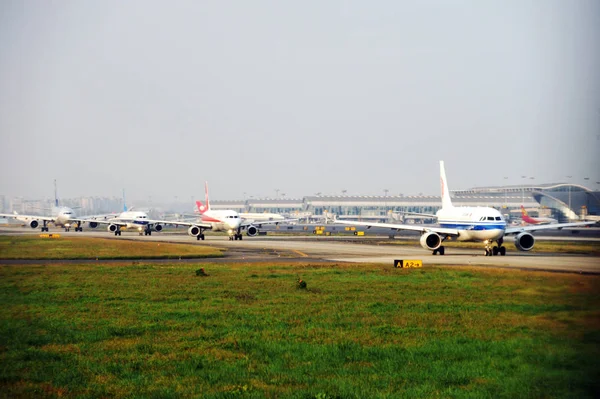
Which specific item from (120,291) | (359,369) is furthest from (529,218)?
(359,369)

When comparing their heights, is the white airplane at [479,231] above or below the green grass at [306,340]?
above

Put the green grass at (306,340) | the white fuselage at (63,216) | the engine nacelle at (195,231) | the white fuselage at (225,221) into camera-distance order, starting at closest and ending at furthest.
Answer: the green grass at (306,340) → the engine nacelle at (195,231) → the white fuselage at (225,221) → the white fuselage at (63,216)

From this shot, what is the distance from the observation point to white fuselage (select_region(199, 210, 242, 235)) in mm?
126938

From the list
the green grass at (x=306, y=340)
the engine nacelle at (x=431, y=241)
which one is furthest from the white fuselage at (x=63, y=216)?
the green grass at (x=306, y=340)

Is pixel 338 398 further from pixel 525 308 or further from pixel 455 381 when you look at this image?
pixel 525 308

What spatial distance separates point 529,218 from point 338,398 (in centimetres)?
16285

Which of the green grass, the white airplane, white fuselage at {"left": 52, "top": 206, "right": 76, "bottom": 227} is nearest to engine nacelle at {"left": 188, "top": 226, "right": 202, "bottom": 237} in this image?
the white airplane

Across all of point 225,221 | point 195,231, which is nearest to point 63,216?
point 195,231

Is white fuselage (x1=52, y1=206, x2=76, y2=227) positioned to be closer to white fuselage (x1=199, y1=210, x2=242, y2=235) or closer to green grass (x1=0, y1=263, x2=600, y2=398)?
white fuselage (x1=199, y1=210, x2=242, y2=235)

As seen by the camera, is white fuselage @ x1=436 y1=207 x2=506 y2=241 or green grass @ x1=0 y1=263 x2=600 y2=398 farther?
white fuselage @ x1=436 y1=207 x2=506 y2=241

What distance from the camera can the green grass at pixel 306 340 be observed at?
1259cm

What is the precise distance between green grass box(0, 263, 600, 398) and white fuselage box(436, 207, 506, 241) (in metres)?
36.4

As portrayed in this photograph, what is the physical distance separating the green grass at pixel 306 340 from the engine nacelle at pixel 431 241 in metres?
37.1

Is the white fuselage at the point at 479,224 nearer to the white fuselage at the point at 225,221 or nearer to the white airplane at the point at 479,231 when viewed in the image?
the white airplane at the point at 479,231
